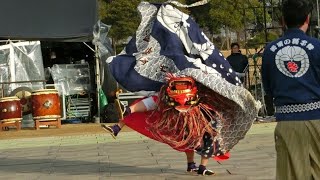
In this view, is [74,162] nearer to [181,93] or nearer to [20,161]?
[20,161]

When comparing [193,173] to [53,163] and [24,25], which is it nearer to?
[53,163]

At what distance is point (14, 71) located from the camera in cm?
1398

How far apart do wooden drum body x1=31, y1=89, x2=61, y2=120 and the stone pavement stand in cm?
245

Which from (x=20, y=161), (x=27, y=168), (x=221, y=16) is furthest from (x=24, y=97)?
(x=221, y=16)

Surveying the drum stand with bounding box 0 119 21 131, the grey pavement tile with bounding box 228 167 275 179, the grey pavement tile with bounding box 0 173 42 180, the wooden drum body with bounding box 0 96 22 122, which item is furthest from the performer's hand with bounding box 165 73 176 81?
the drum stand with bounding box 0 119 21 131

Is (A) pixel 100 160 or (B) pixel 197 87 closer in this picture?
(B) pixel 197 87

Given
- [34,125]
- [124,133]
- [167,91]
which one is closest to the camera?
[167,91]

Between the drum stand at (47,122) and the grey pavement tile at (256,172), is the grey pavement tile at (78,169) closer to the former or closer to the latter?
the grey pavement tile at (256,172)

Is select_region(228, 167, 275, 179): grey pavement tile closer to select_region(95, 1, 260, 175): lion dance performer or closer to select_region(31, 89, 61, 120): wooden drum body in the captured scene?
select_region(95, 1, 260, 175): lion dance performer

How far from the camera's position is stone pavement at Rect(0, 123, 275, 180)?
625 cm

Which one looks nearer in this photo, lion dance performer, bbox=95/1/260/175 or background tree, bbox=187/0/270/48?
lion dance performer, bbox=95/1/260/175

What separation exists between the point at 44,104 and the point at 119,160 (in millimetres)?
5421

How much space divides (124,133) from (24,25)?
14.7 ft

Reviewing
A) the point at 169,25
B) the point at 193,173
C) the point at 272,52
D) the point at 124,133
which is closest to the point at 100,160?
the point at 193,173
